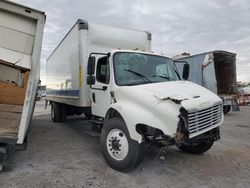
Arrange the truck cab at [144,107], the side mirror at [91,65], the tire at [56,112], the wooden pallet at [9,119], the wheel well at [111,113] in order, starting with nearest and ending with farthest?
the truck cab at [144,107], the wooden pallet at [9,119], the wheel well at [111,113], the side mirror at [91,65], the tire at [56,112]

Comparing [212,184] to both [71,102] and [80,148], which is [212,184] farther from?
[71,102]

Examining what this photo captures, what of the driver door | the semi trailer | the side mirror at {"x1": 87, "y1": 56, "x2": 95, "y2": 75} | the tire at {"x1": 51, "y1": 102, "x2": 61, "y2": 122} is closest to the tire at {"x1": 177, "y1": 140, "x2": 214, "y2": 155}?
the driver door

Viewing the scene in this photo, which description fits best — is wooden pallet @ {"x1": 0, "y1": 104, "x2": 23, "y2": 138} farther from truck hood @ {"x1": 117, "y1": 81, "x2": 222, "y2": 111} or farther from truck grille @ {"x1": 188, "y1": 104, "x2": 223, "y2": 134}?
truck grille @ {"x1": 188, "y1": 104, "x2": 223, "y2": 134}

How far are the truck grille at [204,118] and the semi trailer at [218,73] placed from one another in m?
7.95

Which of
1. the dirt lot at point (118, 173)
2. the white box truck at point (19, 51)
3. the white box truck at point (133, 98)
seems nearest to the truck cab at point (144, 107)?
the white box truck at point (133, 98)

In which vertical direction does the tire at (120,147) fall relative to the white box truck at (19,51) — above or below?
below

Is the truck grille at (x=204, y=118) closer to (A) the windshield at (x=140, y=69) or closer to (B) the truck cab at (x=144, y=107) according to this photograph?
(B) the truck cab at (x=144, y=107)

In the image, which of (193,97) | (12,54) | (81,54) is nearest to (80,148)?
(81,54)

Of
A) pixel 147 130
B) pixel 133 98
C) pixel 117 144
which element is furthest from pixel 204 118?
pixel 117 144

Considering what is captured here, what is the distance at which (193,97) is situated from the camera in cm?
465

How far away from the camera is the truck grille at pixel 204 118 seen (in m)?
4.44

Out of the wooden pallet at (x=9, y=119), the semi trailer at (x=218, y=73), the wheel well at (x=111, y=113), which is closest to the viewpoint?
the wooden pallet at (x=9, y=119)

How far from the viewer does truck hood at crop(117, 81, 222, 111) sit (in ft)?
14.4

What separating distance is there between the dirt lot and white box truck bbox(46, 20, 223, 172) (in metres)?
0.35
